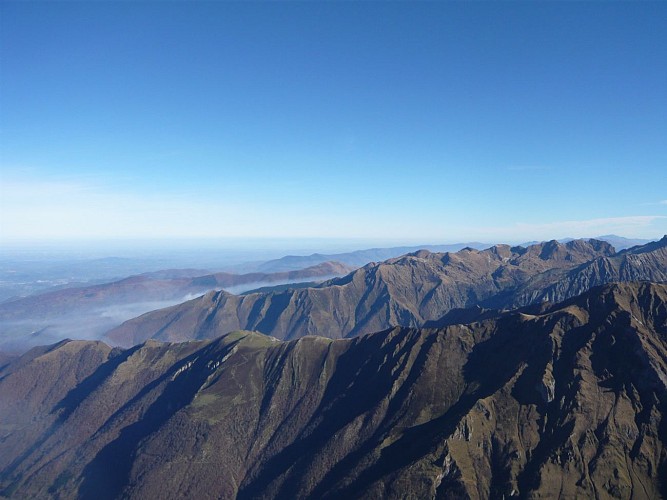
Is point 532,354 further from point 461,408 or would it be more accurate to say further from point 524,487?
point 524,487

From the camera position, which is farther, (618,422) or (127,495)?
(127,495)

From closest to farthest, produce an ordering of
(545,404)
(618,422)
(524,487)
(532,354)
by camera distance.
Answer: (524,487), (618,422), (545,404), (532,354)

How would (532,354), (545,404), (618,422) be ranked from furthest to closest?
1. (532,354)
2. (545,404)
3. (618,422)

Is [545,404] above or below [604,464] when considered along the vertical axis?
above

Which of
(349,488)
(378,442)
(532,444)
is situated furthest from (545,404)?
(349,488)

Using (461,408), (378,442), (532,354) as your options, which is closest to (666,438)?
(532,354)

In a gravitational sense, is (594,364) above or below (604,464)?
above

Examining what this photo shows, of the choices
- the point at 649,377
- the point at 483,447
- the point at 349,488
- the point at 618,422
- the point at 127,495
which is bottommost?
the point at 127,495

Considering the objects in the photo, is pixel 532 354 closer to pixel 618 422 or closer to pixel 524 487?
pixel 618 422

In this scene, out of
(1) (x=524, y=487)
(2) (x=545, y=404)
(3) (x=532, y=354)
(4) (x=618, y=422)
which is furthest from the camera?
(3) (x=532, y=354)
